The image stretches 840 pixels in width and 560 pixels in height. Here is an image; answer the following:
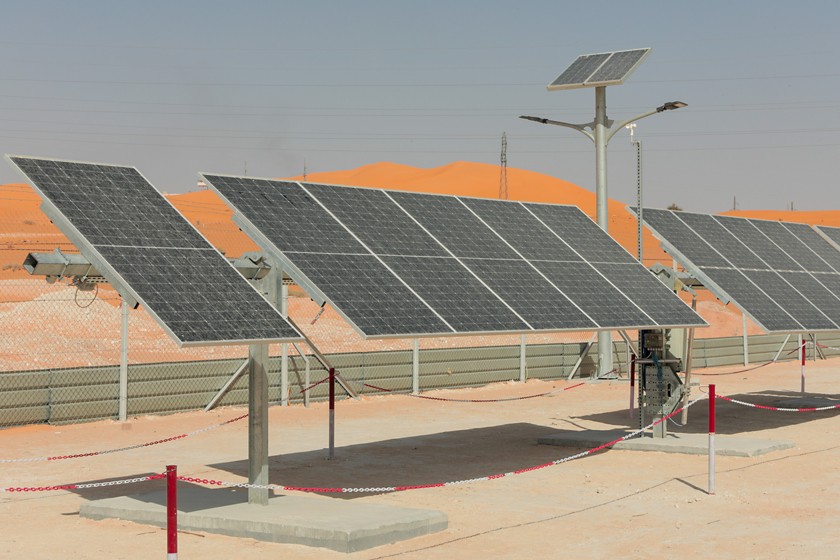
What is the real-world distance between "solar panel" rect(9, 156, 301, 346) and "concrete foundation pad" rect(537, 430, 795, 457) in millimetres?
8781

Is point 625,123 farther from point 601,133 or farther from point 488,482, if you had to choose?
point 488,482

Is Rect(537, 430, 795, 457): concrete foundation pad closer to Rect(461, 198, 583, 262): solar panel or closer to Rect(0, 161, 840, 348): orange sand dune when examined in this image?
Rect(461, 198, 583, 262): solar panel

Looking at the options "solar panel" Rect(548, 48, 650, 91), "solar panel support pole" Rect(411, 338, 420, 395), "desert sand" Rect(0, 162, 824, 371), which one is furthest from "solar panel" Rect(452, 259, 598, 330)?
"solar panel" Rect(548, 48, 650, 91)

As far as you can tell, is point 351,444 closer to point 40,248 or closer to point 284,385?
point 284,385

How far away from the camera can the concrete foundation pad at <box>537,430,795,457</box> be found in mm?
19469

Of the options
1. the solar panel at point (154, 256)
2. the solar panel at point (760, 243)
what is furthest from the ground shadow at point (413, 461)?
the solar panel at point (760, 243)

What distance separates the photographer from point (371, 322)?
1338 centimetres

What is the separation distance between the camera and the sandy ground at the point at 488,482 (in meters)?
12.7

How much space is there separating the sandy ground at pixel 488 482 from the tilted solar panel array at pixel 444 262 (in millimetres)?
2325

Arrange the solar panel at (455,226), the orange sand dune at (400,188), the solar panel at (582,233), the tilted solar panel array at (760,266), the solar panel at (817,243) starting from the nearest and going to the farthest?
the solar panel at (455,226)
the solar panel at (582,233)
the tilted solar panel array at (760,266)
the solar panel at (817,243)
the orange sand dune at (400,188)

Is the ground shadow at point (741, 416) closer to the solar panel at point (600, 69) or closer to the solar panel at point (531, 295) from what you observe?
the solar panel at point (531, 295)

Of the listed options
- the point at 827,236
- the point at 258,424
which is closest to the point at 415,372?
the point at 827,236

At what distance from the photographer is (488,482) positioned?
17062 mm

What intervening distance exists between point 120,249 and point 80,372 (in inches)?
445
